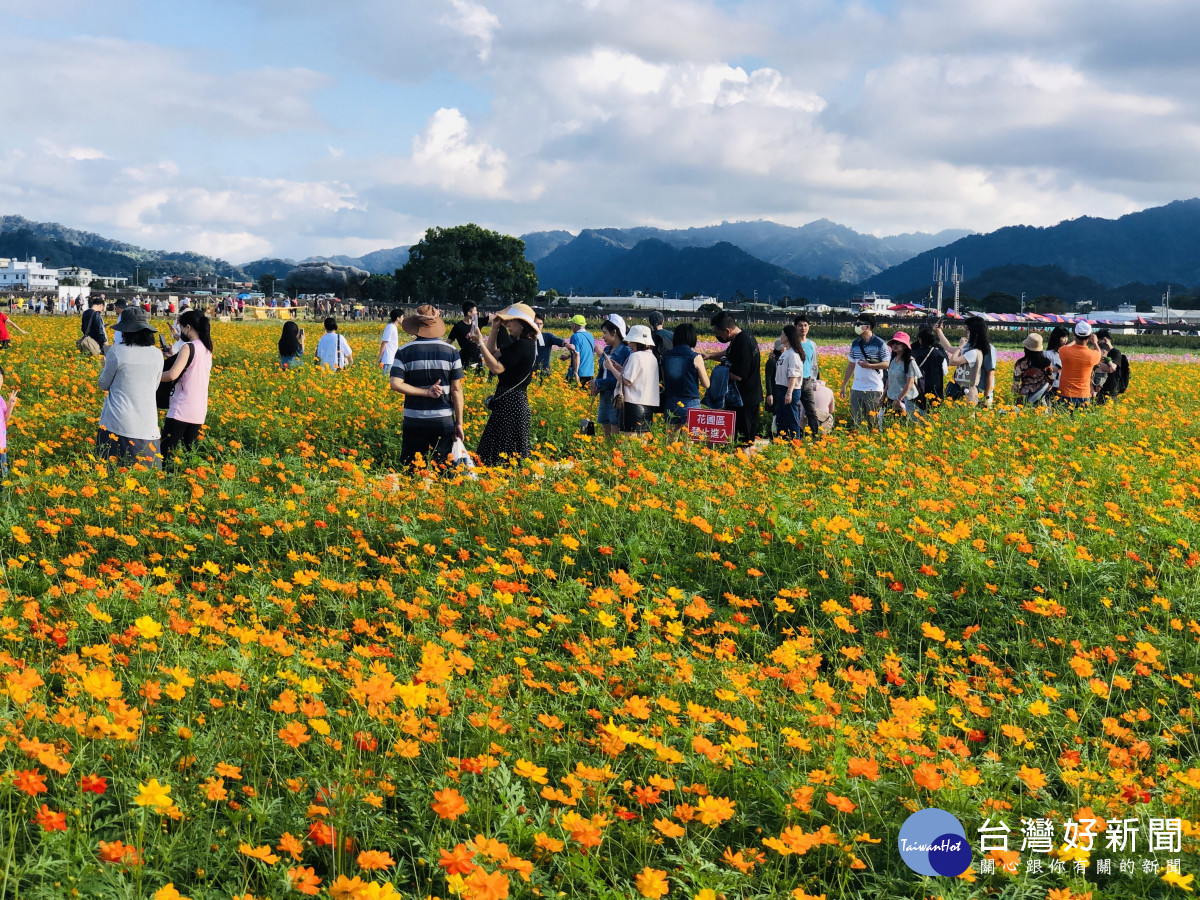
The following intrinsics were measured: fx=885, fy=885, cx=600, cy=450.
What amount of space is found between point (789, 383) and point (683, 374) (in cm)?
139

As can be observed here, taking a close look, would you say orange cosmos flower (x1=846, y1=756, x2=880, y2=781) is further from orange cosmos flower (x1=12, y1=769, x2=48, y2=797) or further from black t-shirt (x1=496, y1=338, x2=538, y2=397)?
black t-shirt (x1=496, y1=338, x2=538, y2=397)

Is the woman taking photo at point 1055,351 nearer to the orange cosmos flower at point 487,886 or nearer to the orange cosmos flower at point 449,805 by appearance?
the orange cosmos flower at point 449,805

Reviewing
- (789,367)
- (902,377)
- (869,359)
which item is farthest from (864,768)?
(902,377)

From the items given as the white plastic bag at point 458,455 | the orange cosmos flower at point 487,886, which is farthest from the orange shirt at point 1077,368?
the orange cosmos flower at point 487,886

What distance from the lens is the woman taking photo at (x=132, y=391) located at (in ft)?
22.1

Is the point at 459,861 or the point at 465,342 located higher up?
the point at 465,342

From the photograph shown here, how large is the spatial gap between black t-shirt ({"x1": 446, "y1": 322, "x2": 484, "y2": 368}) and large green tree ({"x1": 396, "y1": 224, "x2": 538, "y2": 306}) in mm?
71708

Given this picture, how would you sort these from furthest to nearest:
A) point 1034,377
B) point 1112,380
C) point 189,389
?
point 1112,380 < point 1034,377 < point 189,389

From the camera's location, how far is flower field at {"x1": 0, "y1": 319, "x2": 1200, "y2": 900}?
2355 mm

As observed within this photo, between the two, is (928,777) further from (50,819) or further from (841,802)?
(50,819)

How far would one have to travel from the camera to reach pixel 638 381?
28.3 feet

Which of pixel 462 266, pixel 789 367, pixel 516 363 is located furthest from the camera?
pixel 462 266

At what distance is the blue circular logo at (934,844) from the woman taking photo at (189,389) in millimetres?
6493

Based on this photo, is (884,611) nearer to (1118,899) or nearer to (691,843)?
(1118,899)
